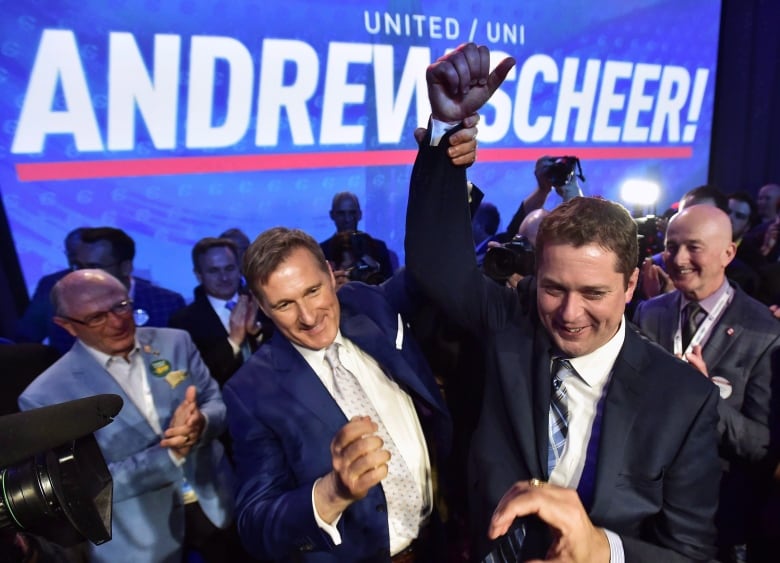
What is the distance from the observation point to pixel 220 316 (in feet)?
9.95

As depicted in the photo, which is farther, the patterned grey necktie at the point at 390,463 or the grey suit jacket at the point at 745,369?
the grey suit jacket at the point at 745,369

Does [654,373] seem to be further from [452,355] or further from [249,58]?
[249,58]

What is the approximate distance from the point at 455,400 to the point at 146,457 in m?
1.14

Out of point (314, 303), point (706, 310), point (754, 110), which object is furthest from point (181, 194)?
point (754, 110)

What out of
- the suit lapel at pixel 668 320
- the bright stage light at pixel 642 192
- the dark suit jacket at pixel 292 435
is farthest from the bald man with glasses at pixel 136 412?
the bright stage light at pixel 642 192

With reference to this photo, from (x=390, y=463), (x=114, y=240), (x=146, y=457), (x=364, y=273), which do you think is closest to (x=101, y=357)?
(x=146, y=457)

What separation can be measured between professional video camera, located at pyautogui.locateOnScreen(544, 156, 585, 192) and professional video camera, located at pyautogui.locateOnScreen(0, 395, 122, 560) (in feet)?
9.85

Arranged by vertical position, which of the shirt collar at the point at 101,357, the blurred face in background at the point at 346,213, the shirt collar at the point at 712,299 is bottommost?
the shirt collar at the point at 101,357

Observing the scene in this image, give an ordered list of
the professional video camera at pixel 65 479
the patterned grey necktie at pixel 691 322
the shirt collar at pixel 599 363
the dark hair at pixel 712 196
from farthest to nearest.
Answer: the dark hair at pixel 712 196 < the patterned grey necktie at pixel 691 322 < the shirt collar at pixel 599 363 < the professional video camera at pixel 65 479

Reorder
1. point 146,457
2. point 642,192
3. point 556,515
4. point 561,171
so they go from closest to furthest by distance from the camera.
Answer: point 556,515 → point 146,457 → point 561,171 → point 642,192

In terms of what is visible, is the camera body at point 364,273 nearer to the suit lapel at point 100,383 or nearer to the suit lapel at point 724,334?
the suit lapel at point 100,383

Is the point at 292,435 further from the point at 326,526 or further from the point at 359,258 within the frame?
the point at 359,258

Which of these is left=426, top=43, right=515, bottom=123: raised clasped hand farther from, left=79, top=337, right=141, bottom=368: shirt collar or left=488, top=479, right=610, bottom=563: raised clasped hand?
left=79, top=337, right=141, bottom=368: shirt collar

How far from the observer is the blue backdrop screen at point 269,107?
364cm
